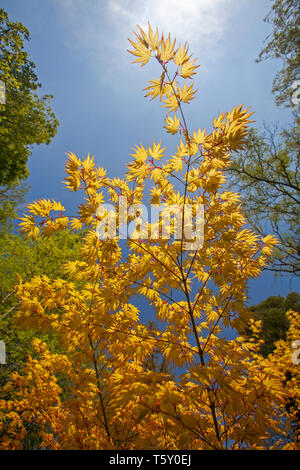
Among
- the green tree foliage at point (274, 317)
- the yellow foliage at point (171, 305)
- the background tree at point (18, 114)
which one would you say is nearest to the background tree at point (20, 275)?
the background tree at point (18, 114)

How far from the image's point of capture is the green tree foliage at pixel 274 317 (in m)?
9.64

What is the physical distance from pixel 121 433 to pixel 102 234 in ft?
7.43

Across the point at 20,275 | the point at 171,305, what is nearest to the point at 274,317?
the point at 171,305

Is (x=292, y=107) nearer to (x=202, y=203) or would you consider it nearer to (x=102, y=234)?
(x=202, y=203)

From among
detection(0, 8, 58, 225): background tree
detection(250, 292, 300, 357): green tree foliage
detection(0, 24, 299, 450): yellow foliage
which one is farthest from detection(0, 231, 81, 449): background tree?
detection(250, 292, 300, 357): green tree foliage

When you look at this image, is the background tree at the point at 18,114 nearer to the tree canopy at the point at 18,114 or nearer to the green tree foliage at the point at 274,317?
the tree canopy at the point at 18,114

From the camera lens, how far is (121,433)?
2.38 m

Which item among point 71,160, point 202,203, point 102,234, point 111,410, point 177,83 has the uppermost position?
point 177,83

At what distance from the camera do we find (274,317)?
10312 millimetres

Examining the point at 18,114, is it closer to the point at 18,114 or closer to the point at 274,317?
the point at 18,114

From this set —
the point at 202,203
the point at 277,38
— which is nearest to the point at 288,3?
the point at 277,38

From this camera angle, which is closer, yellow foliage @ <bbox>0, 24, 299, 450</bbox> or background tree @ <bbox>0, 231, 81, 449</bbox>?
yellow foliage @ <bbox>0, 24, 299, 450</bbox>

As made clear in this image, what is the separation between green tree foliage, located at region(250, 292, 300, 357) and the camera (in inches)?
380

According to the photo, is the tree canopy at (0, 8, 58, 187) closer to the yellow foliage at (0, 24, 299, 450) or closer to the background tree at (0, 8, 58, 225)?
the background tree at (0, 8, 58, 225)
